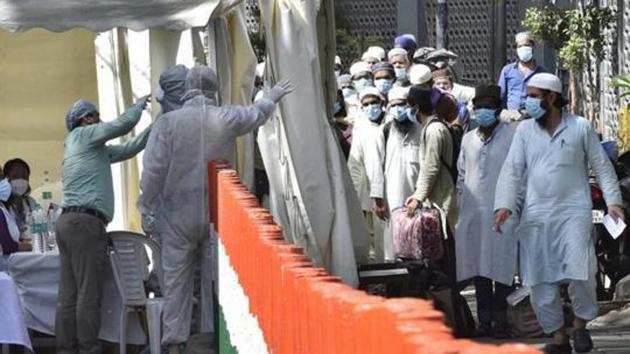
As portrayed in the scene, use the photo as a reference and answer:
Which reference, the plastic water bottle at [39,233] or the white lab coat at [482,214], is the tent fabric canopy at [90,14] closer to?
the plastic water bottle at [39,233]

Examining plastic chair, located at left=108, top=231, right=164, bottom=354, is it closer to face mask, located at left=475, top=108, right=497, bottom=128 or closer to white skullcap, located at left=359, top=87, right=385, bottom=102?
face mask, located at left=475, top=108, right=497, bottom=128

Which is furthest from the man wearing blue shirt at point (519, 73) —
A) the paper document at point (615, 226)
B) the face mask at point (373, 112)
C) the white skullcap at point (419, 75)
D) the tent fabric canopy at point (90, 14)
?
the tent fabric canopy at point (90, 14)

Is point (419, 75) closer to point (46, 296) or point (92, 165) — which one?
point (92, 165)

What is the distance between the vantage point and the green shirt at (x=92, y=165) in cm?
1195

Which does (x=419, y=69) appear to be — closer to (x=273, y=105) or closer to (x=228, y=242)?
(x=273, y=105)

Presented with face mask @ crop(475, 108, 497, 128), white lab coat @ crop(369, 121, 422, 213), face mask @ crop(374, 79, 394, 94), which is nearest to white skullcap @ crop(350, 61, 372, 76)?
face mask @ crop(374, 79, 394, 94)

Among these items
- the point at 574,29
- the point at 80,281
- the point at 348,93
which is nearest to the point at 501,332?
the point at 80,281

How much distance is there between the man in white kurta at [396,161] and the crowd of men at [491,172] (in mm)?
11

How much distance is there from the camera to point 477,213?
13578 mm

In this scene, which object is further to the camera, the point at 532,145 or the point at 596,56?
the point at 596,56

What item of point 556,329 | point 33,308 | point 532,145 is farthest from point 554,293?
point 33,308

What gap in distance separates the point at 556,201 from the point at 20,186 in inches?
184

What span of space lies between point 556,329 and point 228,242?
358 centimetres

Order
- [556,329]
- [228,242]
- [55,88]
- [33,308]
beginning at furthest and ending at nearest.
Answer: [55,88], [33,308], [556,329], [228,242]
